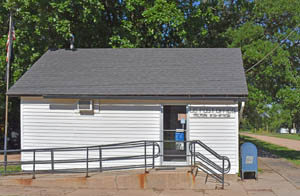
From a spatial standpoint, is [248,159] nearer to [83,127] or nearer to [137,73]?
[137,73]

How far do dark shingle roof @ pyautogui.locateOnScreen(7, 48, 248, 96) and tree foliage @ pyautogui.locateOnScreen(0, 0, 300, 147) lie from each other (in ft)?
11.9

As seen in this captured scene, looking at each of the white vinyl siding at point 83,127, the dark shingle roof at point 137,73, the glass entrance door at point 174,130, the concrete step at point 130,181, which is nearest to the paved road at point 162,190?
the concrete step at point 130,181

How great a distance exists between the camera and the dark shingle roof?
13.6 m

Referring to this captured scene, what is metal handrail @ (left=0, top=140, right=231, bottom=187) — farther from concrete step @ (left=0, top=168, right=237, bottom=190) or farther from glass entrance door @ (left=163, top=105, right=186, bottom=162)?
glass entrance door @ (left=163, top=105, right=186, bottom=162)

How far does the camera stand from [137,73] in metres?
15.0

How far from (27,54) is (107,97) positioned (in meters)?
8.32

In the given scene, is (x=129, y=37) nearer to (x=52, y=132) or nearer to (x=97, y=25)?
(x=97, y=25)

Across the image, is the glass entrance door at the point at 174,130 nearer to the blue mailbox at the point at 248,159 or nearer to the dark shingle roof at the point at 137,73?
the dark shingle roof at the point at 137,73

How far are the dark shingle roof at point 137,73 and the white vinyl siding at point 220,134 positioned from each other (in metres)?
0.90

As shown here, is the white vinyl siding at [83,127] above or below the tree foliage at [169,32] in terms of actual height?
below

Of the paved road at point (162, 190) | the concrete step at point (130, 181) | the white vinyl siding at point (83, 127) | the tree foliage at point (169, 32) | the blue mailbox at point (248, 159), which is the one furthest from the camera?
the tree foliage at point (169, 32)

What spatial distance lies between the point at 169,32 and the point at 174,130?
10.7 meters

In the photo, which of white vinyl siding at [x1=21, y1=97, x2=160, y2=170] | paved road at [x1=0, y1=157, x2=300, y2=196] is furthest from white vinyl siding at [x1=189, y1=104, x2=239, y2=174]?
white vinyl siding at [x1=21, y1=97, x2=160, y2=170]

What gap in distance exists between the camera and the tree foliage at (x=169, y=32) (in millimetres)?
19234
